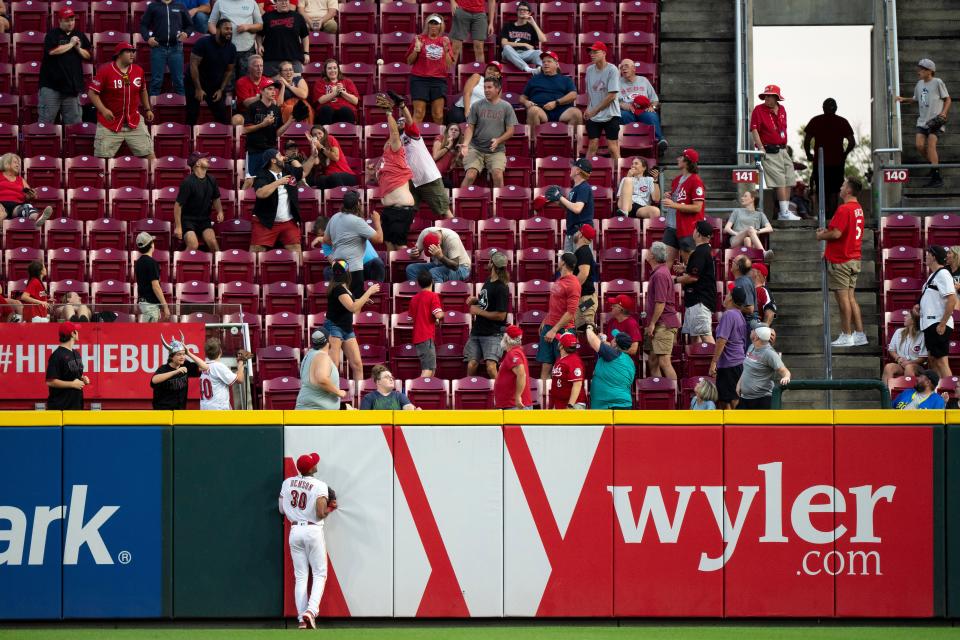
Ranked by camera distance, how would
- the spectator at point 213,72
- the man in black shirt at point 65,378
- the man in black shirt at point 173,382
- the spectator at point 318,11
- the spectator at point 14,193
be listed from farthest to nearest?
1. the spectator at point 318,11
2. the spectator at point 213,72
3. the spectator at point 14,193
4. the man in black shirt at point 173,382
5. the man in black shirt at point 65,378

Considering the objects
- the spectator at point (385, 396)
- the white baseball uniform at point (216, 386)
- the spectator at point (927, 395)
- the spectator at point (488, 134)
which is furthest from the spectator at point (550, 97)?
the spectator at point (927, 395)

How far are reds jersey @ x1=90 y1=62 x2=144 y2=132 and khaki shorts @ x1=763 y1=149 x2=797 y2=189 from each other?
825cm

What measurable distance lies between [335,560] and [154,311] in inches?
142

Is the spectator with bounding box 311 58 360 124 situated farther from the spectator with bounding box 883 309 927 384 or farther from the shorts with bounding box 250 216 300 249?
the spectator with bounding box 883 309 927 384

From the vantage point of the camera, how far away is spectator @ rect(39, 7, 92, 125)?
71.3ft

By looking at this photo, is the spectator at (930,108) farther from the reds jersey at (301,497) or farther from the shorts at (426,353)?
the reds jersey at (301,497)

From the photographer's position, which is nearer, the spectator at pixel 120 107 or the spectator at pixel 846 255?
the spectator at pixel 846 255

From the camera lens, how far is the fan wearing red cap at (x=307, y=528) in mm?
13750

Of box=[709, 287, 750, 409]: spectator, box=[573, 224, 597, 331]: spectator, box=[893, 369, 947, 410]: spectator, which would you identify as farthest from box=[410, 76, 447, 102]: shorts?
box=[893, 369, 947, 410]: spectator

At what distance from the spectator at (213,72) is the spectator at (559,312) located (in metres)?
6.52

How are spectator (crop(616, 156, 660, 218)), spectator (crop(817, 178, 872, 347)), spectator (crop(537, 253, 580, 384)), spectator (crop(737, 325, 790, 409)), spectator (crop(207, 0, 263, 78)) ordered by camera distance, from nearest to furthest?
spectator (crop(737, 325, 790, 409))
spectator (crop(537, 253, 580, 384))
spectator (crop(817, 178, 872, 347))
spectator (crop(616, 156, 660, 218))
spectator (crop(207, 0, 263, 78))

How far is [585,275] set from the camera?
18281 millimetres

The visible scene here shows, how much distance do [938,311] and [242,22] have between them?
10147 millimetres

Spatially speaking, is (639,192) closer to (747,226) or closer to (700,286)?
(747,226)
